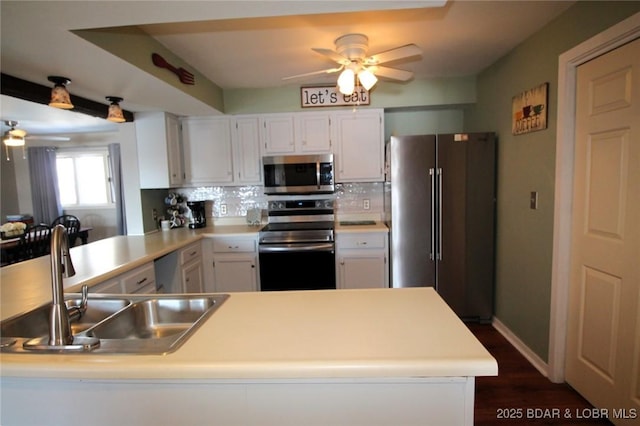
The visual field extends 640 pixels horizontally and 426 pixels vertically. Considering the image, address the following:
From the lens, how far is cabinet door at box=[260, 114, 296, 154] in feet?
11.3

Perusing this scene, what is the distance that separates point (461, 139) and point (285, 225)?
196cm

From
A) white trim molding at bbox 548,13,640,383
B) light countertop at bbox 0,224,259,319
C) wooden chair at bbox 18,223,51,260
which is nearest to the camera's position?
light countertop at bbox 0,224,259,319

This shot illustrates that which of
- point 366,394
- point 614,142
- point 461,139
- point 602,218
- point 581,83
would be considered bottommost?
point 366,394

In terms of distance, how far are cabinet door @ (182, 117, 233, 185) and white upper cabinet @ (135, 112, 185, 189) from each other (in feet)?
0.85

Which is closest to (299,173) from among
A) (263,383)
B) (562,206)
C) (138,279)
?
(138,279)

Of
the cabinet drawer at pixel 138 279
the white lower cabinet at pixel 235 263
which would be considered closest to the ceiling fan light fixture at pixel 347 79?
the white lower cabinet at pixel 235 263

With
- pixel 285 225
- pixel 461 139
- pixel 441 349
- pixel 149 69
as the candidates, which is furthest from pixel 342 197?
pixel 441 349

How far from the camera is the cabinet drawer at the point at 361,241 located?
3.19 meters

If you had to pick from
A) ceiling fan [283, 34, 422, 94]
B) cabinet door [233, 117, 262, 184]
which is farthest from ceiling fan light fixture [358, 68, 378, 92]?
cabinet door [233, 117, 262, 184]

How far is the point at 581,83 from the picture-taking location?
191cm

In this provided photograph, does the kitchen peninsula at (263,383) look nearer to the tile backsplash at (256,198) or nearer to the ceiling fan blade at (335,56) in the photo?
the ceiling fan blade at (335,56)

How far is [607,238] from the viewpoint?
1.76 metres

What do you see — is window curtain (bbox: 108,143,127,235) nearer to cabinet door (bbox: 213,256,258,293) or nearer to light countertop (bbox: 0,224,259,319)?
light countertop (bbox: 0,224,259,319)

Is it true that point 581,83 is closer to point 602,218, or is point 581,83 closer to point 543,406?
point 602,218
